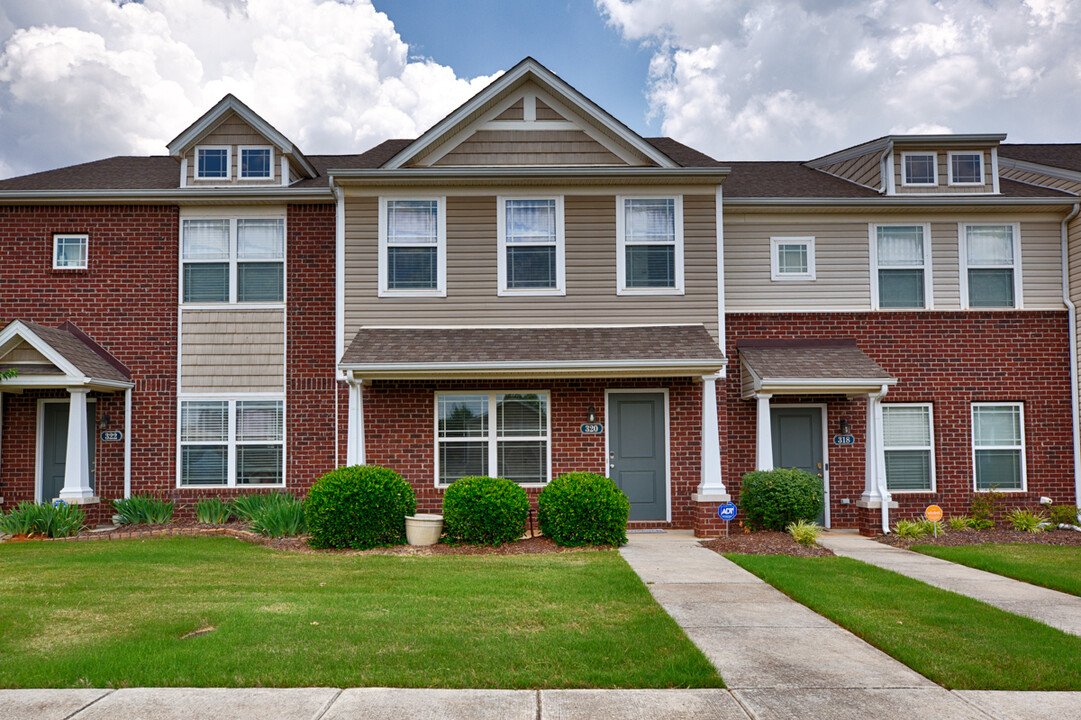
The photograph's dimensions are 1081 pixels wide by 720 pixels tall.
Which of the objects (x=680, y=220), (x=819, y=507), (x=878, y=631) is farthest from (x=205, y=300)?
(x=878, y=631)

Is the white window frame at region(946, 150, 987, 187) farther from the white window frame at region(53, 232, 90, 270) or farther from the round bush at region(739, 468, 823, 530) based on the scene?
the white window frame at region(53, 232, 90, 270)

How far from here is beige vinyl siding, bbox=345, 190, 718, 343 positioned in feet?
43.3

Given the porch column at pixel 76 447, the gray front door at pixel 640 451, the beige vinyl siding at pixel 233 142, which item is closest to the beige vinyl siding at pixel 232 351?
the porch column at pixel 76 447

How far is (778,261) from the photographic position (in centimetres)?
1421

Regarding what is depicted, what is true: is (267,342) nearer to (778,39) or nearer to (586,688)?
(586,688)

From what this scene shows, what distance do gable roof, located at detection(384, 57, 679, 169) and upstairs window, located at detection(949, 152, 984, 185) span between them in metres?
5.49

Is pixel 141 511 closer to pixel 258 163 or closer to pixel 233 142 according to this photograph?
pixel 258 163

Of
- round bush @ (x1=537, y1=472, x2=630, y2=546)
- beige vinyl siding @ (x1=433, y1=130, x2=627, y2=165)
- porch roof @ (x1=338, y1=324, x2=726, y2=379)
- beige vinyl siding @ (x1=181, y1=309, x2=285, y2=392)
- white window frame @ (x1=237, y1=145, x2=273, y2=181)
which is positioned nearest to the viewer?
round bush @ (x1=537, y1=472, x2=630, y2=546)

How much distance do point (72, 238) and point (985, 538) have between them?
1604 cm

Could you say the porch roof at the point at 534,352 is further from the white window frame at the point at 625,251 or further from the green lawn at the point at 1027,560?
the green lawn at the point at 1027,560

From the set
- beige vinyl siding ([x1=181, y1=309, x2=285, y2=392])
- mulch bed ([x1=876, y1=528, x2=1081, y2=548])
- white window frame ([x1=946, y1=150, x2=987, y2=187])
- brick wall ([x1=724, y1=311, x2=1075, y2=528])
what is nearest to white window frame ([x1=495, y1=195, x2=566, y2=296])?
brick wall ([x1=724, y1=311, x2=1075, y2=528])

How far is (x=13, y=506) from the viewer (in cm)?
1349

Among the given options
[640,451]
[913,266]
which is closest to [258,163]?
[640,451]

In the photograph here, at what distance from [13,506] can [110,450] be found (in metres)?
1.83
